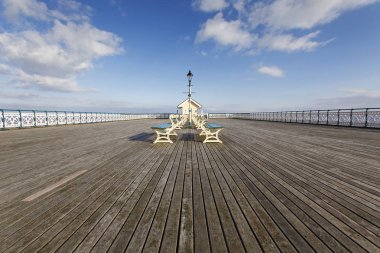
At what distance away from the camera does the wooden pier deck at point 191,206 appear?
179cm

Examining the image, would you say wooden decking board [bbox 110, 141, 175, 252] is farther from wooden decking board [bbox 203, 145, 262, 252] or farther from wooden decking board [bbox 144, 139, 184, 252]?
wooden decking board [bbox 203, 145, 262, 252]

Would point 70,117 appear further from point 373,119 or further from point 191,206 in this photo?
point 373,119

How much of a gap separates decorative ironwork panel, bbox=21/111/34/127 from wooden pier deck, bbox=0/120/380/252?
13.4 m

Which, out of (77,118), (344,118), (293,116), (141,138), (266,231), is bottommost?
(266,231)

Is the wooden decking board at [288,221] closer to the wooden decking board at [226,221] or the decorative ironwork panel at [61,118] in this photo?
the wooden decking board at [226,221]

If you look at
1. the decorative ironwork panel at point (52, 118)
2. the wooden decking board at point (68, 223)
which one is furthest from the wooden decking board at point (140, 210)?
the decorative ironwork panel at point (52, 118)

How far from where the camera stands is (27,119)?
14.9 meters

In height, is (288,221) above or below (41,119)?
below

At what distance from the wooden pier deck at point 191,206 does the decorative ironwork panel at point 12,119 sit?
12429 millimetres

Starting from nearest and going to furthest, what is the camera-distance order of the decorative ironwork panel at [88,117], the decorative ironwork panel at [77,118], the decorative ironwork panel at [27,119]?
1. the decorative ironwork panel at [27,119]
2. the decorative ironwork panel at [77,118]
3. the decorative ironwork panel at [88,117]

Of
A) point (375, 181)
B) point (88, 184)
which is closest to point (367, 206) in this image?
point (375, 181)

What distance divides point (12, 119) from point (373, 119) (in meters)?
26.8

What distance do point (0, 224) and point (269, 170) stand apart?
4.46m

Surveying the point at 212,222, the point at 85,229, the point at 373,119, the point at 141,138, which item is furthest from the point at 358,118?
the point at 85,229
